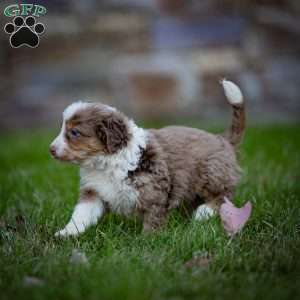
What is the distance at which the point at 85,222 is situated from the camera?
3.68 metres

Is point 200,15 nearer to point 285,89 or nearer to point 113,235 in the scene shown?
point 285,89

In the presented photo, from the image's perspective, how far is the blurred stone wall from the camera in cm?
852

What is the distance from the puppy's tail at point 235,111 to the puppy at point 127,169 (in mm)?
400

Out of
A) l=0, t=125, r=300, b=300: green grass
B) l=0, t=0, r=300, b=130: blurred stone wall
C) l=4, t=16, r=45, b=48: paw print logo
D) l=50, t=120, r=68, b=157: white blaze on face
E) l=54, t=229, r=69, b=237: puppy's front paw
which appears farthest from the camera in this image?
l=0, t=0, r=300, b=130: blurred stone wall

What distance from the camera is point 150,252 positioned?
3.21 metres

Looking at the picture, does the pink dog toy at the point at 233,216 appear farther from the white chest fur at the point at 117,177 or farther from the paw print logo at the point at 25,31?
the paw print logo at the point at 25,31

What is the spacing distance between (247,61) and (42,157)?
3.72m

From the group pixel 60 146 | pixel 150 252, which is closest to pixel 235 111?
pixel 60 146

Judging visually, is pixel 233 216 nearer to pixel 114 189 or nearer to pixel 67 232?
pixel 114 189

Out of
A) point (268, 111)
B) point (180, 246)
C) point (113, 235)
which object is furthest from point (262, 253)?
point (268, 111)

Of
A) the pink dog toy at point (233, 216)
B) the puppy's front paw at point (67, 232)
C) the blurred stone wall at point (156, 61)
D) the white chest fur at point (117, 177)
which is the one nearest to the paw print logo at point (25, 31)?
the white chest fur at point (117, 177)

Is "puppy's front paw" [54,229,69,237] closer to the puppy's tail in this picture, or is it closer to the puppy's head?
the puppy's head

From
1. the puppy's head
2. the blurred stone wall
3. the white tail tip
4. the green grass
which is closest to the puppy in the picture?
the puppy's head

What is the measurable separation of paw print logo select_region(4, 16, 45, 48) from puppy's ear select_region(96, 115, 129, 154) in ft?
2.99
